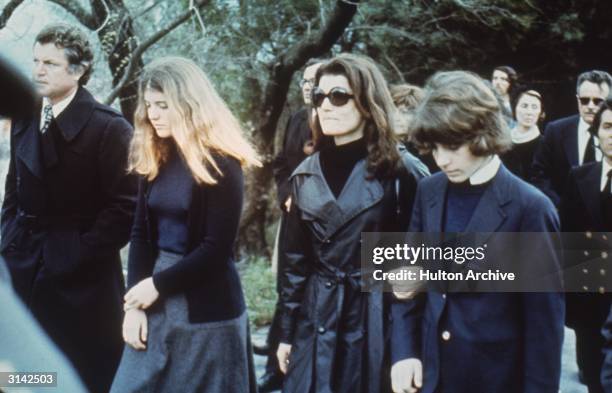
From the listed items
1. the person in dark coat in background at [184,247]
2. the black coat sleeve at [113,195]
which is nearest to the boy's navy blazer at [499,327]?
the person in dark coat in background at [184,247]

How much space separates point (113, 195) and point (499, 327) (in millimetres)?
1909

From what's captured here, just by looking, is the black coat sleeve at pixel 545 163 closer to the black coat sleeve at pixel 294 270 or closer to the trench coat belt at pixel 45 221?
the black coat sleeve at pixel 294 270

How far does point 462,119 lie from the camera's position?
2.35m

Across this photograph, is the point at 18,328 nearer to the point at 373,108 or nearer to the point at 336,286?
the point at 336,286

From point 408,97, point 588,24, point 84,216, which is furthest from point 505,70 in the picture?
point 84,216

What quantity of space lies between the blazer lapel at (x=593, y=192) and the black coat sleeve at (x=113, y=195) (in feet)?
7.39

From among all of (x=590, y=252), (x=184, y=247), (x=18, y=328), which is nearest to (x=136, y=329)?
(x=184, y=247)

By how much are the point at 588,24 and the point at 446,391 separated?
7.07 m

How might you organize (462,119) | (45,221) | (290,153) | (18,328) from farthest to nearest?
(290,153), (45,221), (462,119), (18,328)

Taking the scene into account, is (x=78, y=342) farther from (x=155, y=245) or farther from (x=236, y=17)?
(x=236, y=17)

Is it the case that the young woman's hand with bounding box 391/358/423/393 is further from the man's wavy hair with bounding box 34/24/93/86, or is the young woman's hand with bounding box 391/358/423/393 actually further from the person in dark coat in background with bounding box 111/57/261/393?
the man's wavy hair with bounding box 34/24/93/86

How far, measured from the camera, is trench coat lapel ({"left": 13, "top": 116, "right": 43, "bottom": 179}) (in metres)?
3.10

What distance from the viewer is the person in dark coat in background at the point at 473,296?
2205mm

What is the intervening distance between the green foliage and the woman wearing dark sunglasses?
3.41 metres
